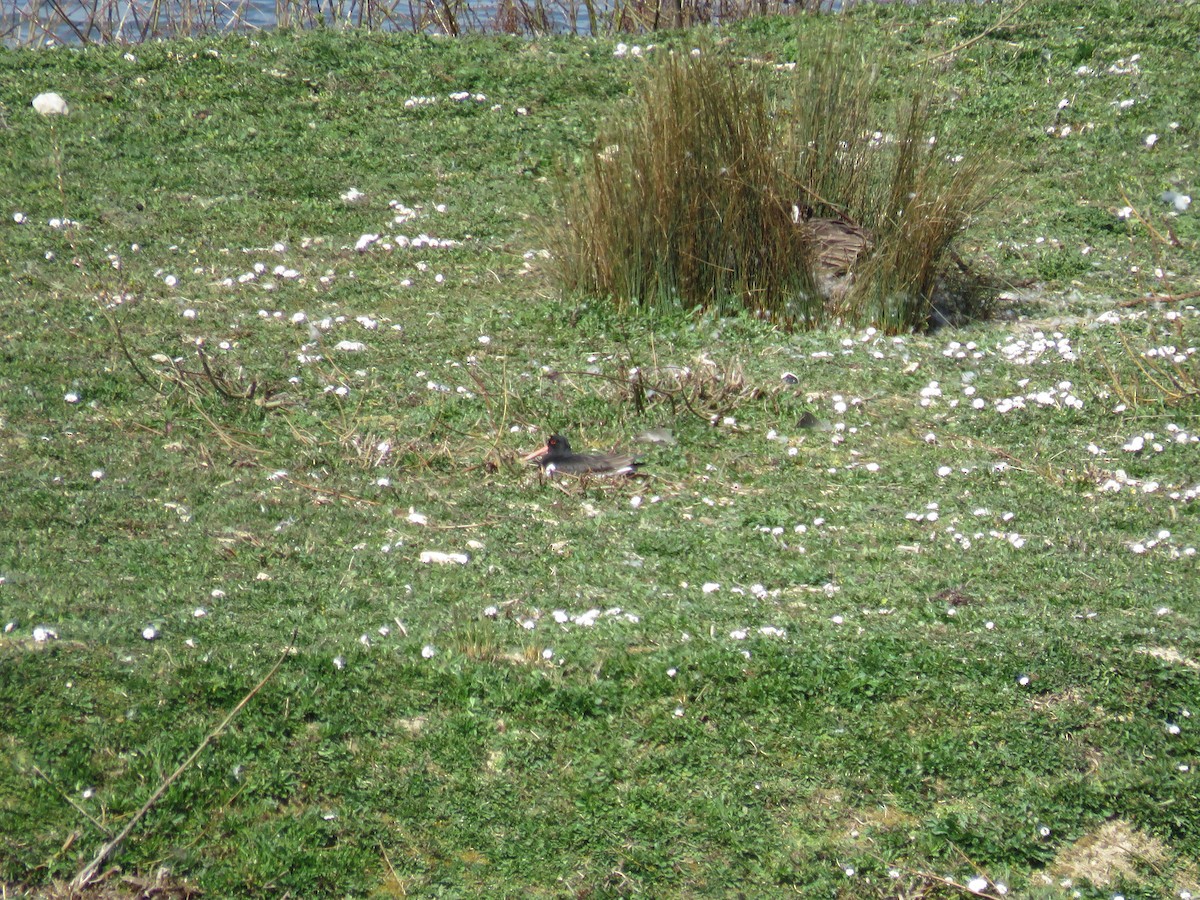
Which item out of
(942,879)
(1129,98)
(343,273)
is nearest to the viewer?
(942,879)

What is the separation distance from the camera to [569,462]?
5438 millimetres

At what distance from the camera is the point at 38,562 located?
4.39 m

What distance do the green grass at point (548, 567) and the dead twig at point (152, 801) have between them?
0.13 ft

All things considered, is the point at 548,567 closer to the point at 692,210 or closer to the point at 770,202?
the point at 692,210

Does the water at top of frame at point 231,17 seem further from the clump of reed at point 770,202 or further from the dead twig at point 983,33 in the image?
the clump of reed at point 770,202

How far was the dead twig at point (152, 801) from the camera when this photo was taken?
3.25 metres

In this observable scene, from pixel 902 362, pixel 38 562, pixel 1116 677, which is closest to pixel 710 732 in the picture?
pixel 1116 677

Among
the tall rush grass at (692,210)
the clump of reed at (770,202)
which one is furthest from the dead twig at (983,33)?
the tall rush grass at (692,210)

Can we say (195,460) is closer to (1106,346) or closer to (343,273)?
(343,273)

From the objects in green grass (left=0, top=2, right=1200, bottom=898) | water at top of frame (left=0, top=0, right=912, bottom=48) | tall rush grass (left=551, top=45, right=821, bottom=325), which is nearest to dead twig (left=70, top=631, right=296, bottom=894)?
green grass (left=0, top=2, right=1200, bottom=898)

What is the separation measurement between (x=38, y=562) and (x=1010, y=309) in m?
4.99

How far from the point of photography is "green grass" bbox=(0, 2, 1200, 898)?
3.55 meters

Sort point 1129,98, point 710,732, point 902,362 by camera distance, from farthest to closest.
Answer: point 1129,98 → point 902,362 → point 710,732

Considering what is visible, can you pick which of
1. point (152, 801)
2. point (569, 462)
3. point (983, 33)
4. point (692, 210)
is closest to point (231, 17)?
point (983, 33)
